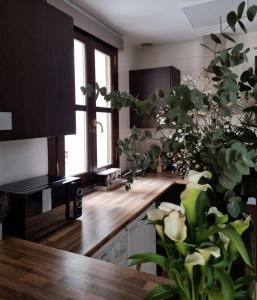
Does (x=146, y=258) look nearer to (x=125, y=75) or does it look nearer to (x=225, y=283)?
(x=225, y=283)

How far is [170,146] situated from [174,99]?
5.7 inches

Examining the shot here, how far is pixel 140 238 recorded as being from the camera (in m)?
2.01

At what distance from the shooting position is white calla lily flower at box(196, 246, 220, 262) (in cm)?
49

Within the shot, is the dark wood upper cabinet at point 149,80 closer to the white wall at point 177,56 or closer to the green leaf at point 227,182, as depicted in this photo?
the white wall at point 177,56

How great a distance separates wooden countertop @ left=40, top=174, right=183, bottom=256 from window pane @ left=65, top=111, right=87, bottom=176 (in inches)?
11.2

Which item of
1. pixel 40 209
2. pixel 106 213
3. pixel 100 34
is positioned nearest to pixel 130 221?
pixel 106 213

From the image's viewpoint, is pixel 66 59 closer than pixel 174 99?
No

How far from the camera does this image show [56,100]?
1.51 metres

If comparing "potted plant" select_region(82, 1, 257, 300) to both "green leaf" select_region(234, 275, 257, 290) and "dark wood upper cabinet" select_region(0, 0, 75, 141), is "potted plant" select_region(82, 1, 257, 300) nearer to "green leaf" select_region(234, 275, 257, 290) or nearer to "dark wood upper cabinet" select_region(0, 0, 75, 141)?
"green leaf" select_region(234, 275, 257, 290)

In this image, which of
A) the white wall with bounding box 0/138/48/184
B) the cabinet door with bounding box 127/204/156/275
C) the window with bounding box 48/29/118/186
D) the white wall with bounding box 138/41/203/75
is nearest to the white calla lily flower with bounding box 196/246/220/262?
the cabinet door with bounding box 127/204/156/275

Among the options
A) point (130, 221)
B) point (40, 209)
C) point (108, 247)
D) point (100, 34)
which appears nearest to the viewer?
point (40, 209)

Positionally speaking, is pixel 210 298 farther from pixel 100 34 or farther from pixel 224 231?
pixel 100 34

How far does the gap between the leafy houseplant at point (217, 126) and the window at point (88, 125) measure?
1357 millimetres

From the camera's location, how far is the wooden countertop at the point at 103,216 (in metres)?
1.36
